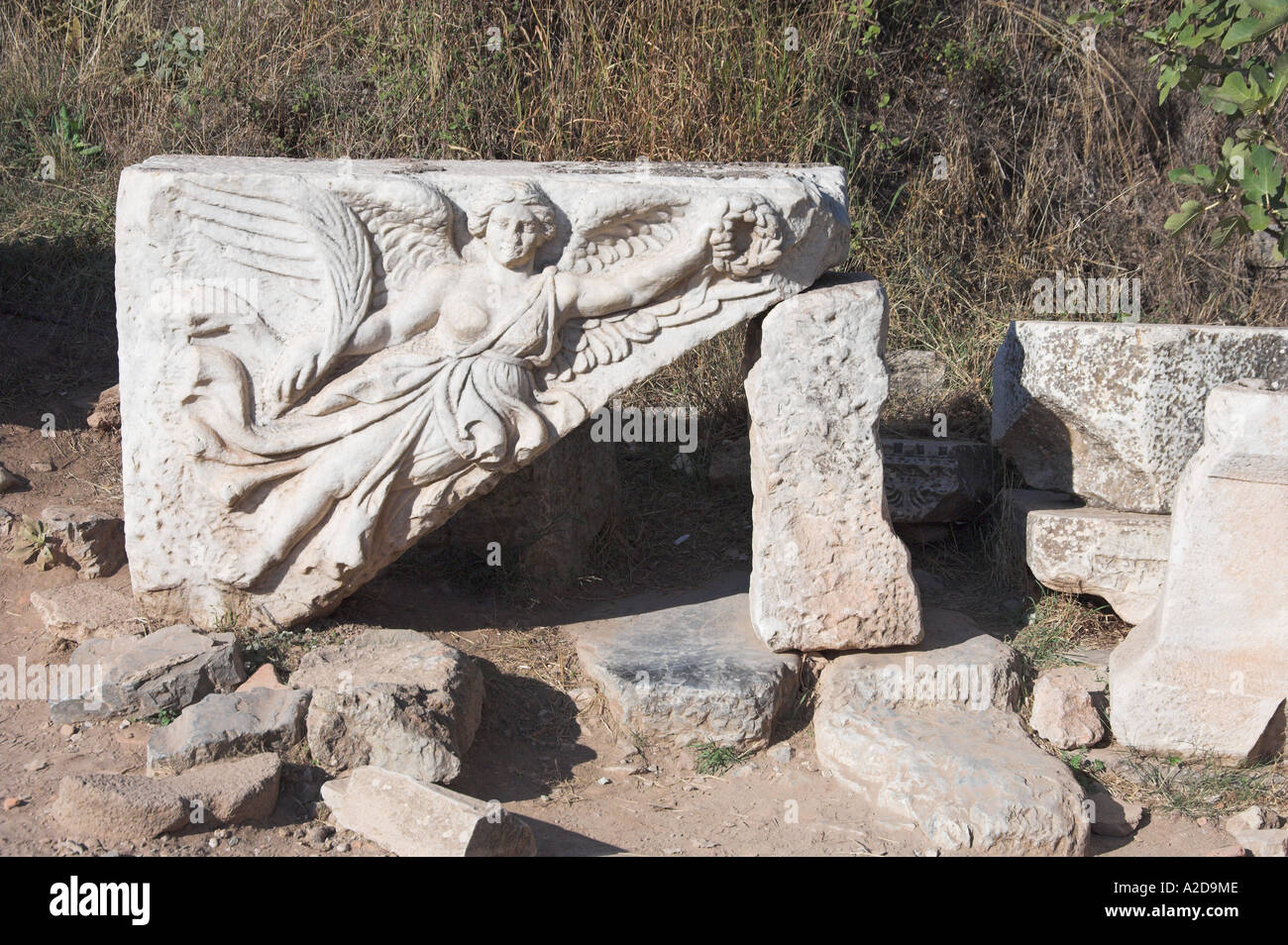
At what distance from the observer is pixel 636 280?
3.33 meters

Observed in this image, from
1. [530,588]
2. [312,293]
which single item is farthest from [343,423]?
[530,588]

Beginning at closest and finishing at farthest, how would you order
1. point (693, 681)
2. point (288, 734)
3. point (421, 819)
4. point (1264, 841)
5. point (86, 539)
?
1. point (421, 819)
2. point (1264, 841)
3. point (288, 734)
4. point (693, 681)
5. point (86, 539)

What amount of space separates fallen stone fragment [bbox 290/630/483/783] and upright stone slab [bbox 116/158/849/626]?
348 millimetres

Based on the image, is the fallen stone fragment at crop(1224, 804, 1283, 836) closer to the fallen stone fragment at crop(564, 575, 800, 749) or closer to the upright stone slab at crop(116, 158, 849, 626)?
the fallen stone fragment at crop(564, 575, 800, 749)

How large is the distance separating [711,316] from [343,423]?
1.07 meters

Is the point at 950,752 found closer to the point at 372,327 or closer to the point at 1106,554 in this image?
the point at 1106,554

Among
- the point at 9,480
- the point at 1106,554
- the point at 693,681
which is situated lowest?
the point at 693,681

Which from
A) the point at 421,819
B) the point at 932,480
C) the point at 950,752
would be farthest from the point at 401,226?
the point at 932,480

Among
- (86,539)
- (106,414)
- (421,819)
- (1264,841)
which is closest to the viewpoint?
(421,819)

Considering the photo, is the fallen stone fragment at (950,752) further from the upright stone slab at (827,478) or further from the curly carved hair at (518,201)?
the curly carved hair at (518,201)

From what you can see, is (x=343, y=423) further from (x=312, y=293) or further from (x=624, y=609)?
(x=624, y=609)

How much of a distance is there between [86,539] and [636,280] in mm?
1970

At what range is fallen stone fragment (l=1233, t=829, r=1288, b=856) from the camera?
2.83 m

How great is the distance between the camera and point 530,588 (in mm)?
4066
